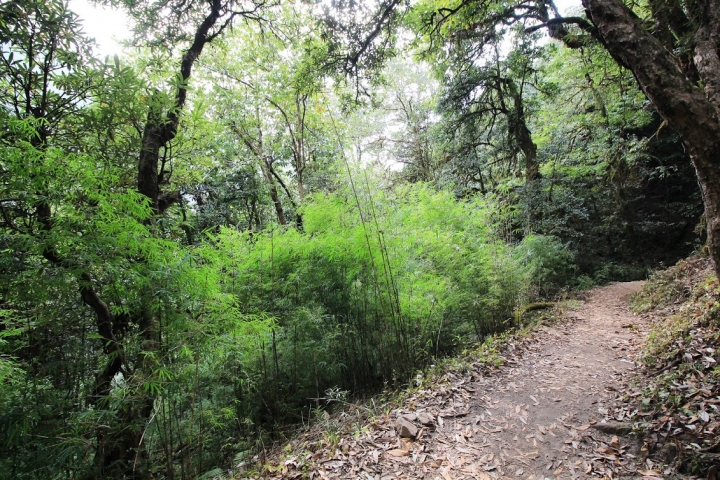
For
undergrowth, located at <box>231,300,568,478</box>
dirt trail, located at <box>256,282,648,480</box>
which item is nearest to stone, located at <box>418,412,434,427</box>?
dirt trail, located at <box>256,282,648,480</box>

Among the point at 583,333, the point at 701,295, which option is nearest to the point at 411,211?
the point at 583,333

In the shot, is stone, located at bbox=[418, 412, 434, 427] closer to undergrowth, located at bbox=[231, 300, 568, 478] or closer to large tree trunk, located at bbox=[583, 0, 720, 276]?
undergrowth, located at bbox=[231, 300, 568, 478]

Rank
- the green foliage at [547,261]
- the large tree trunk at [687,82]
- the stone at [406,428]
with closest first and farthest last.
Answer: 1. the large tree trunk at [687,82]
2. the stone at [406,428]
3. the green foliage at [547,261]

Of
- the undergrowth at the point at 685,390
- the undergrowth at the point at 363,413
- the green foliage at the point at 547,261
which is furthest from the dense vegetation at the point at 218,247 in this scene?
the undergrowth at the point at 685,390

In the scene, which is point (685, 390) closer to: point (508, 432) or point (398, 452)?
point (508, 432)

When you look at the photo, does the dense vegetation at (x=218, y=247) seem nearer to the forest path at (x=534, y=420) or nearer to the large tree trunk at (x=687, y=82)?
the large tree trunk at (x=687, y=82)

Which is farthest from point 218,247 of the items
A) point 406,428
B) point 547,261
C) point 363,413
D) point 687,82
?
point 547,261

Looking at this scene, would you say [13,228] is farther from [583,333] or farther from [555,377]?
[583,333]

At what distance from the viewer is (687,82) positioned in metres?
2.02

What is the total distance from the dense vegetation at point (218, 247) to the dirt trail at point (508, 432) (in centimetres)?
78

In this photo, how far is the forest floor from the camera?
6.88ft

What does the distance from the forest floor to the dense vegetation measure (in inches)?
25.4

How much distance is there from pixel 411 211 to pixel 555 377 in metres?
3.44

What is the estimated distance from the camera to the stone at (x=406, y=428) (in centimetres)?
246
